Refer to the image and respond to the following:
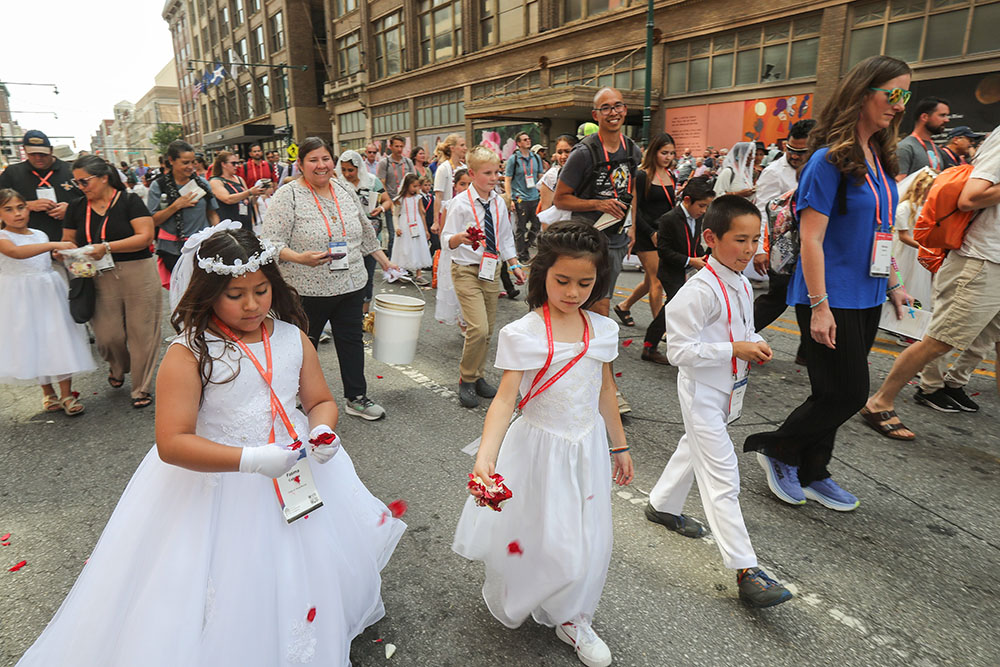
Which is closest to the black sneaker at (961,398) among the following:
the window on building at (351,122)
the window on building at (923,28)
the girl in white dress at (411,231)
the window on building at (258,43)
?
the girl in white dress at (411,231)

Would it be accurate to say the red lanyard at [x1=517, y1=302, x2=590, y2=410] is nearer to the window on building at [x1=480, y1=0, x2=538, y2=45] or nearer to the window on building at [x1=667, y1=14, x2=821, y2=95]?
the window on building at [x1=667, y1=14, x2=821, y2=95]

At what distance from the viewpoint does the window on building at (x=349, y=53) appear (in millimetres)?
38750

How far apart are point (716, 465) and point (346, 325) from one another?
2.91 m

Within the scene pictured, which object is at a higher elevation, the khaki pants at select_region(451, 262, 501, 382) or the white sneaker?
the khaki pants at select_region(451, 262, 501, 382)

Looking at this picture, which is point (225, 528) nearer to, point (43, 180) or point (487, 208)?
point (487, 208)

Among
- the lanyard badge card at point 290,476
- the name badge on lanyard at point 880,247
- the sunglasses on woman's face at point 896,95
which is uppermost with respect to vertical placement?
the sunglasses on woman's face at point 896,95

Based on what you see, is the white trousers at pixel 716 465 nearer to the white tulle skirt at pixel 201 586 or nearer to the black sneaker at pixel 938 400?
the white tulle skirt at pixel 201 586

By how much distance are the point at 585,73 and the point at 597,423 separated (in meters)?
22.1

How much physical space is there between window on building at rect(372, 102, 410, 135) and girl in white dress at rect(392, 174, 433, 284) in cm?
2612

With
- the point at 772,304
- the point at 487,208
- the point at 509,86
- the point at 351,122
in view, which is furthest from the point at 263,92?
the point at 772,304

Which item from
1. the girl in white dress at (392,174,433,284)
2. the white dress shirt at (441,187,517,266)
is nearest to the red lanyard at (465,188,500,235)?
the white dress shirt at (441,187,517,266)

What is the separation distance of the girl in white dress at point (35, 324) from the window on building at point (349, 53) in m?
37.3

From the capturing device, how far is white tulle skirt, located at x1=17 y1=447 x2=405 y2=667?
1798 millimetres

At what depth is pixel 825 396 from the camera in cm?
313
